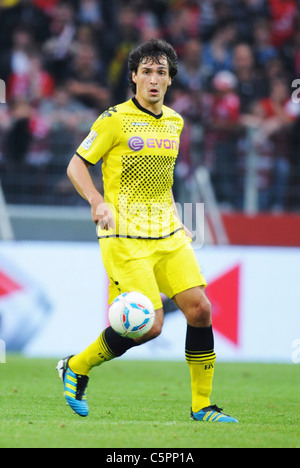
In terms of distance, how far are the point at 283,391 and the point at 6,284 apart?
4.29 metres

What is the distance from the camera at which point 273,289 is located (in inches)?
454

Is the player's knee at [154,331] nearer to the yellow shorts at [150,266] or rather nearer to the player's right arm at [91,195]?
the yellow shorts at [150,266]

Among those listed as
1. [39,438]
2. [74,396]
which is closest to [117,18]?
[74,396]

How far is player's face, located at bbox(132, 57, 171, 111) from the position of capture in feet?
19.9

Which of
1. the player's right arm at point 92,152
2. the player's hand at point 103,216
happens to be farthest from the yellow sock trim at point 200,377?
the player's right arm at point 92,152

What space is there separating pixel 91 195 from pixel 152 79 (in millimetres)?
977

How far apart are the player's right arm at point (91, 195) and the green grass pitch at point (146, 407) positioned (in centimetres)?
133

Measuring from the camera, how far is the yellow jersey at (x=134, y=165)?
19.5 ft

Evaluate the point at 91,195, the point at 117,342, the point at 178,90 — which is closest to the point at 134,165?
the point at 91,195

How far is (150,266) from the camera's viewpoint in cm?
594

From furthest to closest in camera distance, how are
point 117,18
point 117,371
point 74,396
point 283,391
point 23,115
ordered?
point 117,18 → point 23,115 → point 117,371 → point 283,391 → point 74,396
